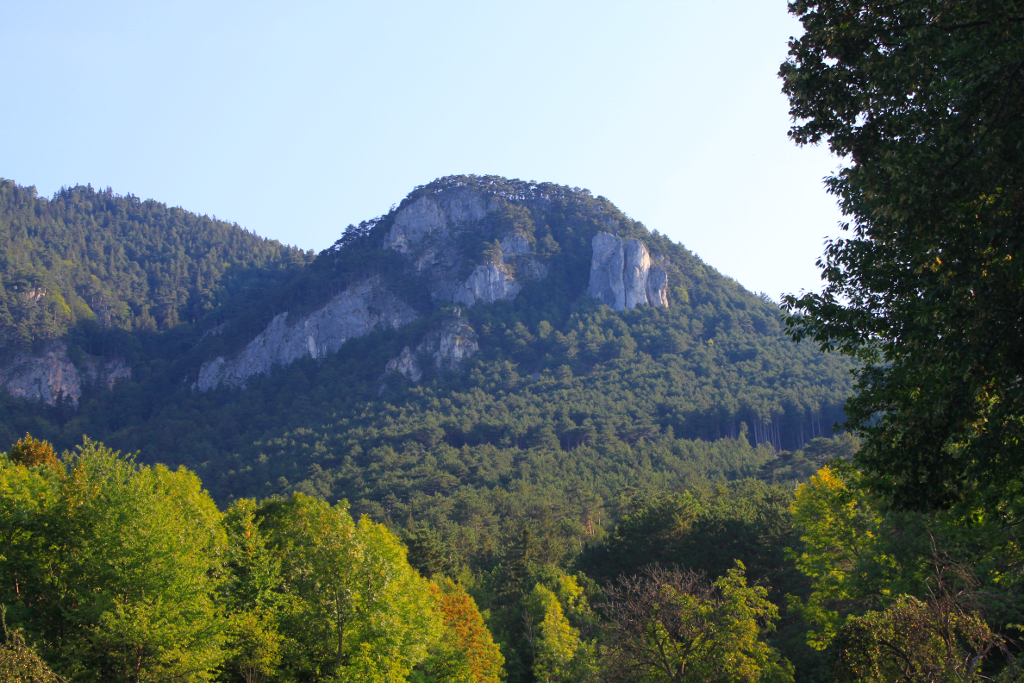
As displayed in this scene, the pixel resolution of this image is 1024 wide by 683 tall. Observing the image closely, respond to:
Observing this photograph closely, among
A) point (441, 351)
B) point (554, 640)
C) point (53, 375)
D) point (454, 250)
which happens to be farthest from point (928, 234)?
point (53, 375)

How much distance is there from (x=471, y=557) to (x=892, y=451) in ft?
194

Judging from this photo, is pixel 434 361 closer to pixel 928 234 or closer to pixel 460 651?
pixel 460 651

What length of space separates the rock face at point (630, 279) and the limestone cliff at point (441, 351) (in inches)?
1207

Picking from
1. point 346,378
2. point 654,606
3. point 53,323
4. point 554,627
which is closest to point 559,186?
point 346,378

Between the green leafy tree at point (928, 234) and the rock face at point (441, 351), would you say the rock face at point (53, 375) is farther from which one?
the green leafy tree at point (928, 234)

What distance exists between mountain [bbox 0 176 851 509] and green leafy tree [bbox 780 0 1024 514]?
72171 millimetres

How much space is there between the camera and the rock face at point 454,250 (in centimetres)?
15650

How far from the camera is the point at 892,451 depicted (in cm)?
984

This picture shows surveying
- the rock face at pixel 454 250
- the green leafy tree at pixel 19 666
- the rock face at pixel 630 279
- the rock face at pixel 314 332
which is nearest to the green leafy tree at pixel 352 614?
the green leafy tree at pixel 19 666

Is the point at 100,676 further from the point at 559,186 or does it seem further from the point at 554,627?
the point at 559,186

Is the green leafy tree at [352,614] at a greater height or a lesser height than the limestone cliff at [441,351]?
lesser

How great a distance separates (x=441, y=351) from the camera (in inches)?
5635

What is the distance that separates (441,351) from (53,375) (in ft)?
273

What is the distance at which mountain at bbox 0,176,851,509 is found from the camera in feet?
336
